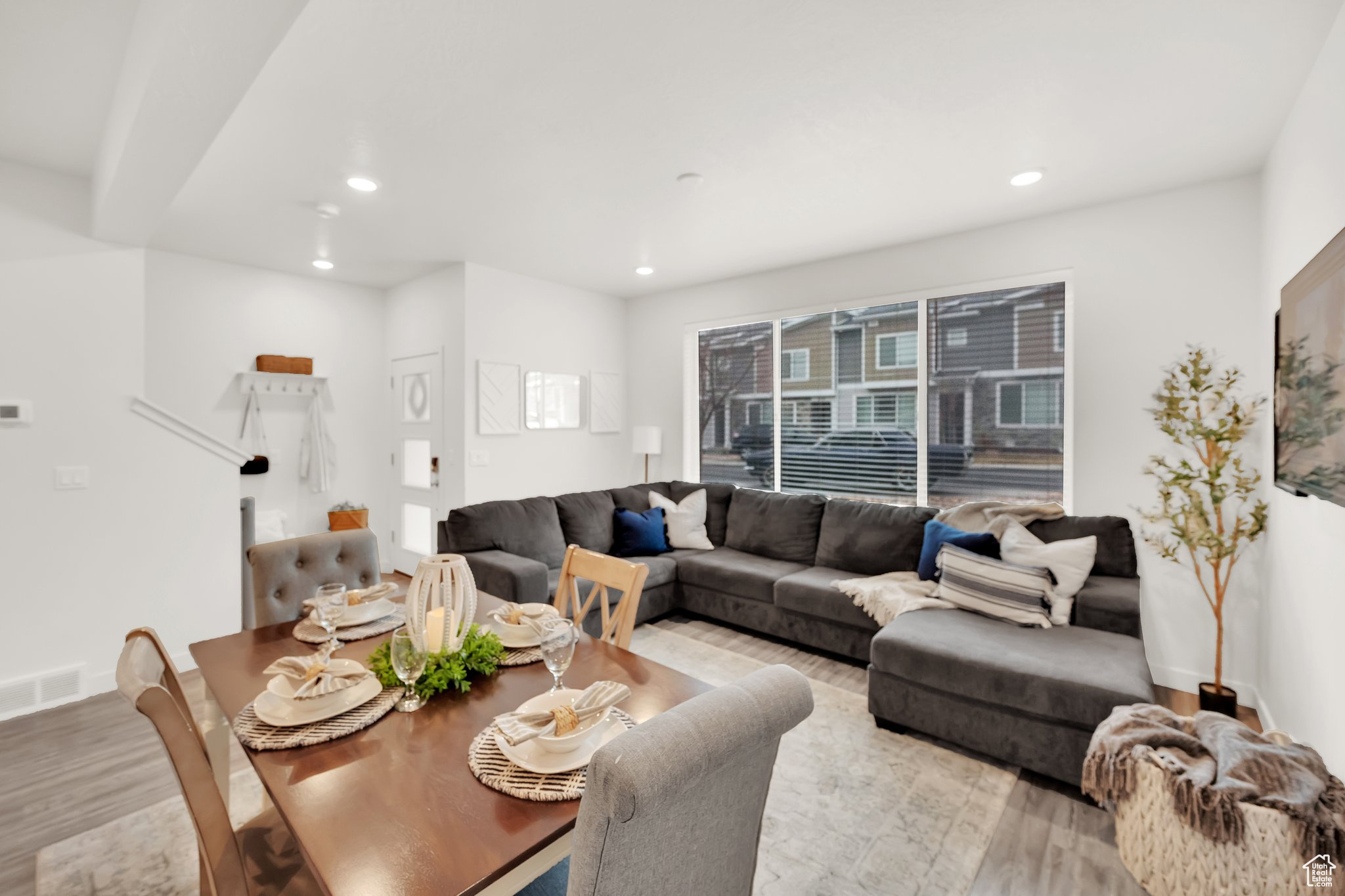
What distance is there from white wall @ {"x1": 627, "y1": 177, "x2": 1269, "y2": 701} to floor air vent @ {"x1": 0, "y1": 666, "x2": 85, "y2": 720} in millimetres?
5343

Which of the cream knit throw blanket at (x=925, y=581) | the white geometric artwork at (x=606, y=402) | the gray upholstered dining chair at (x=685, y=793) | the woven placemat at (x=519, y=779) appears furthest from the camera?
the white geometric artwork at (x=606, y=402)

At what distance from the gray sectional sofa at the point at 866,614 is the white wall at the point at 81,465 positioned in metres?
1.45

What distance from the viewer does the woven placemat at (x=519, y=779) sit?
1018 millimetres

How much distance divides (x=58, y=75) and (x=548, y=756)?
3.09 meters

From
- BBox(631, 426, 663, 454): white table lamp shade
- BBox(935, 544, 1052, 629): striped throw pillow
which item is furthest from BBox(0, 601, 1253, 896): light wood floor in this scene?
BBox(631, 426, 663, 454): white table lamp shade

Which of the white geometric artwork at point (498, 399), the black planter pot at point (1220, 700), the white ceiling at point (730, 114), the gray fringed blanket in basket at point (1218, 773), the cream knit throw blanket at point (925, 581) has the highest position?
the white ceiling at point (730, 114)

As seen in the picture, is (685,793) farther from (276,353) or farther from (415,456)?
(276,353)

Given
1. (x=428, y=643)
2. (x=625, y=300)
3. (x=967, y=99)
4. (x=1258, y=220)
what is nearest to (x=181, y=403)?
(x=625, y=300)

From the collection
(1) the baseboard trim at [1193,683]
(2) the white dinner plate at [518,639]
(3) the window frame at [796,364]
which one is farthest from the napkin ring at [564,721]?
(3) the window frame at [796,364]

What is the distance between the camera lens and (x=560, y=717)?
1127 mm

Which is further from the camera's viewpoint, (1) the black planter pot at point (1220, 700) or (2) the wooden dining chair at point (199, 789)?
(1) the black planter pot at point (1220, 700)

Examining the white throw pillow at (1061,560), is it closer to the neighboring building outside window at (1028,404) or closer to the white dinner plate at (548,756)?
the neighboring building outside window at (1028,404)

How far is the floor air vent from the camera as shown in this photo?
9.10ft

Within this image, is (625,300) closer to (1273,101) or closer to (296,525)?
(296,525)
